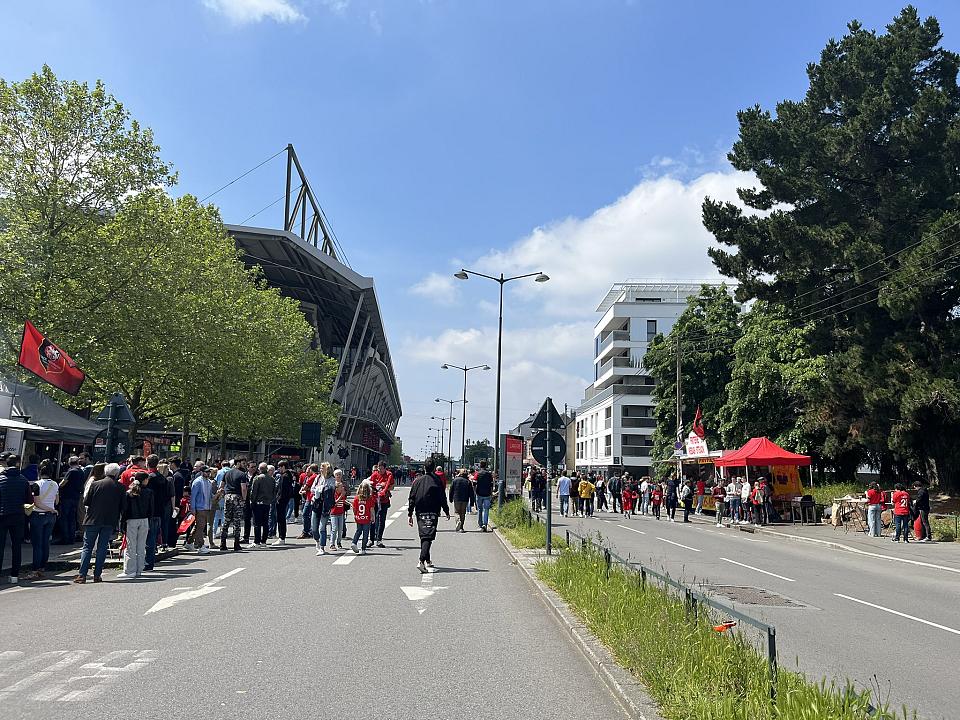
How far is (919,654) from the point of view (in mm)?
7727

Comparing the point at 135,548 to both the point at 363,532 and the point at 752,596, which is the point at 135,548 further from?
the point at 752,596

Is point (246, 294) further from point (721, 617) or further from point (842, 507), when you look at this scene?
point (721, 617)

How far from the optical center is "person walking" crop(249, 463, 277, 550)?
53.0ft

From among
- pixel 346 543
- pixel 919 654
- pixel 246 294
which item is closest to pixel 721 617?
pixel 919 654

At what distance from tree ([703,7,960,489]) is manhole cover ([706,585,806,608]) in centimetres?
1755

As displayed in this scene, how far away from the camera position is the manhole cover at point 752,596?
35.0ft

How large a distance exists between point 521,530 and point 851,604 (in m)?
9.21

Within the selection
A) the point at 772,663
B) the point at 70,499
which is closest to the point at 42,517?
the point at 70,499

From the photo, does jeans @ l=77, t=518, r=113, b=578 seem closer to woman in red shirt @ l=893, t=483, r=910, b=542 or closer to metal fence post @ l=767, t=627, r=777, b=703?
metal fence post @ l=767, t=627, r=777, b=703

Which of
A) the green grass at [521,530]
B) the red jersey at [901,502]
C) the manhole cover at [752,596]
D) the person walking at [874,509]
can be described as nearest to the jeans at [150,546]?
the green grass at [521,530]

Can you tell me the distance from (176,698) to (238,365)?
23.9 metres

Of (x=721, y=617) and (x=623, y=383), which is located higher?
(x=623, y=383)

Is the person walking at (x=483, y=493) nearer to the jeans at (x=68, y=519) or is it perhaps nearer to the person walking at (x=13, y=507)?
the jeans at (x=68, y=519)

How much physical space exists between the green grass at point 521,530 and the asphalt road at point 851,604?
4.29ft
